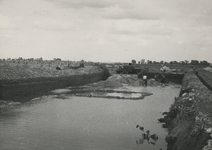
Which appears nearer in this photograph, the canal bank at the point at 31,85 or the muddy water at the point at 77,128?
the muddy water at the point at 77,128

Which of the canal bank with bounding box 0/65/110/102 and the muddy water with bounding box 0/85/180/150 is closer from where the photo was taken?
the muddy water with bounding box 0/85/180/150

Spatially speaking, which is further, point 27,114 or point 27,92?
point 27,92

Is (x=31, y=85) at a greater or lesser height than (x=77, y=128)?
greater

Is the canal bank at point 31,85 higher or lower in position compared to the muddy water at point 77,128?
higher

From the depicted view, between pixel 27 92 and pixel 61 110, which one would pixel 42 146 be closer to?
pixel 61 110

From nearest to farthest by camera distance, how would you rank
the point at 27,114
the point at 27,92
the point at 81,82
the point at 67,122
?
the point at 67,122, the point at 27,114, the point at 27,92, the point at 81,82

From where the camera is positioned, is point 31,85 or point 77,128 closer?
point 77,128

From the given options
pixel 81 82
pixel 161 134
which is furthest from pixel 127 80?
pixel 161 134

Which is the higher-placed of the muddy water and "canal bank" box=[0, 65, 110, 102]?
"canal bank" box=[0, 65, 110, 102]
